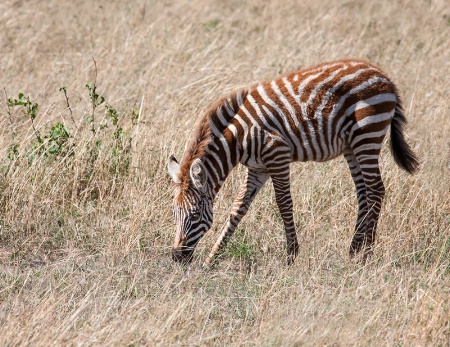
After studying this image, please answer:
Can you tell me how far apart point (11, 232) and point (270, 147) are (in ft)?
8.75

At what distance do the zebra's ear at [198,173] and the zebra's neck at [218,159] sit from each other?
0.47ft

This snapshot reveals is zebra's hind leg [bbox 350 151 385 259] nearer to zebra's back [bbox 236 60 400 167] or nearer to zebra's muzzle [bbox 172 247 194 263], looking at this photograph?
zebra's back [bbox 236 60 400 167]

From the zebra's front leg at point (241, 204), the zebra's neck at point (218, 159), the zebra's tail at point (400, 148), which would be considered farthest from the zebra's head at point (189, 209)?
the zebra's tail at point (400, 148)

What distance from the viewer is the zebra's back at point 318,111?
7.43 metres

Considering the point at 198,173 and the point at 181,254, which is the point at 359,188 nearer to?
the point at 198,173

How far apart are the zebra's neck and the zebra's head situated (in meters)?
0.13

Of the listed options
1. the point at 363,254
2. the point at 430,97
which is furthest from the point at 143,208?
the point at 430,97

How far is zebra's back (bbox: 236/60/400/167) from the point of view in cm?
743

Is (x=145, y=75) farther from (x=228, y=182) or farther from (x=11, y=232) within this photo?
(x=11, y=232)

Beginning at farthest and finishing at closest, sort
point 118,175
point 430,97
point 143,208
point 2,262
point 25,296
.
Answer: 1. point 430,97
2. point 118,175
3. point 143,208
4. point 2,262
5. point 25,296

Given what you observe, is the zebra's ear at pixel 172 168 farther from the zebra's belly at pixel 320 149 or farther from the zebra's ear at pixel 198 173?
the zebra's belly at pixel 320 149

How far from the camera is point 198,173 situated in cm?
715

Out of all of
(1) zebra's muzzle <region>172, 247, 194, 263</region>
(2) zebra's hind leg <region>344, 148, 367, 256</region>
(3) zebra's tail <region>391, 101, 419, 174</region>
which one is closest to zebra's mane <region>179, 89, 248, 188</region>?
(1) zebra's muzzle <region>172, 247, 194, 263</region>

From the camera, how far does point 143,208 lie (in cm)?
787
